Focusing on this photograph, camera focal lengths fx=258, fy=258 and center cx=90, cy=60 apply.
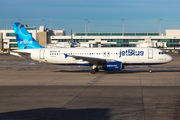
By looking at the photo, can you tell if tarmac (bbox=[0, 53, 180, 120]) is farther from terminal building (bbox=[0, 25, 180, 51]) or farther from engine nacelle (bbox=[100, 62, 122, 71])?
terminal building (bbox=[0, 25, 180, 51])

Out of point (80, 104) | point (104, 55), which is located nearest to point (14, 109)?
point (80, 104)

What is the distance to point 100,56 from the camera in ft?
121

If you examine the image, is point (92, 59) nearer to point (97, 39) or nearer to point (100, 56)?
point (100, 56)

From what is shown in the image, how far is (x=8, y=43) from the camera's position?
520 feet

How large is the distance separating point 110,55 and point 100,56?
4.75ft

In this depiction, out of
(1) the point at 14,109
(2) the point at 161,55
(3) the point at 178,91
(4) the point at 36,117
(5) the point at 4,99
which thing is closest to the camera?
(4) the point at 36,117

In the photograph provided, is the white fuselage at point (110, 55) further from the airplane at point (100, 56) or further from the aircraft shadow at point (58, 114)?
the aircraft shadow at point (58, 114)

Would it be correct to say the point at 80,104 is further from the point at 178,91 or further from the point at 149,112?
the point at 178,91

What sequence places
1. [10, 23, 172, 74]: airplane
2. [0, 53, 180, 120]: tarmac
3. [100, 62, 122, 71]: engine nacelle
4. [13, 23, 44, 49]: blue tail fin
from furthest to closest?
[13, 23, 44, 49]: blue tail fin
[10, 23, 172, 74]: airplane
[100, 62, 122, 71]: engine nacelle
[0, 53, 180, 120]: tarmac

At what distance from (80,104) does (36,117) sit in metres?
3.76

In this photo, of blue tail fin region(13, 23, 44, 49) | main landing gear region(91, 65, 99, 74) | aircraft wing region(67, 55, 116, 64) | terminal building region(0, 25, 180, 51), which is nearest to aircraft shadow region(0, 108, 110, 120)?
aircraft wing region(67, 55, 116, 64)

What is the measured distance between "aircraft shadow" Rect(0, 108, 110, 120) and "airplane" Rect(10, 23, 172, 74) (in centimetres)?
2005

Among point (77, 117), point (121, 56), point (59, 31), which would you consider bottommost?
point (77, 117)

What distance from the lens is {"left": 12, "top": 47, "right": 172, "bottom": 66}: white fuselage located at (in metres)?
36.2
